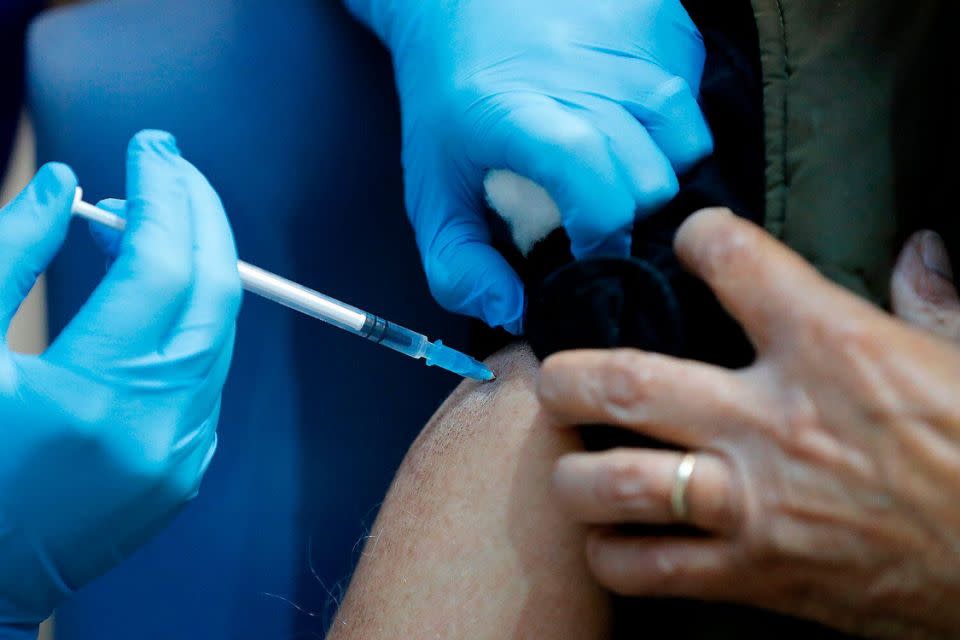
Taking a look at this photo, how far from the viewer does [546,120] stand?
81 centimetres

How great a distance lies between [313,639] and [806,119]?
946 mm

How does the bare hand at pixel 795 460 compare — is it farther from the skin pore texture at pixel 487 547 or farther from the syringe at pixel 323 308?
the syringe at pixel 323 308

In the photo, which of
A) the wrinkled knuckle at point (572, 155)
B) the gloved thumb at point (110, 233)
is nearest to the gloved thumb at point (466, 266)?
the wrinkled knuckle at point (572, 155)

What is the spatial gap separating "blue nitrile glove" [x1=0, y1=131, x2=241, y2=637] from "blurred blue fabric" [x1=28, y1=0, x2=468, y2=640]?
0.24m

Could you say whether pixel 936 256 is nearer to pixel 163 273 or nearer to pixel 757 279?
pixel 757 279

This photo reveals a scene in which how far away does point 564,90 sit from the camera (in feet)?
2.86

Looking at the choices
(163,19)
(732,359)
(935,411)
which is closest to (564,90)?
(732,359)

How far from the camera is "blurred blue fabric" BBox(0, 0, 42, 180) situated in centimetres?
148

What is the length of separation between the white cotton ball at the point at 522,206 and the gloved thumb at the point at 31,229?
0.49 m

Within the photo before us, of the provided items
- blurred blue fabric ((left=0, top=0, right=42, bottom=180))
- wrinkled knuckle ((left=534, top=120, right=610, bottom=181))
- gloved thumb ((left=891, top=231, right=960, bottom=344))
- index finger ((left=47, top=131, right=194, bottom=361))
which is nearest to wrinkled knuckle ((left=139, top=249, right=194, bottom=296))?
index finger ((left=47, top=131, right=194, bottom=361))

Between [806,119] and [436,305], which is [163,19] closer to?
[436,305]

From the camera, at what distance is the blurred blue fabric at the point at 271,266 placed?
1.11 m

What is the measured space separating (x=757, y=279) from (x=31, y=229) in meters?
0.76

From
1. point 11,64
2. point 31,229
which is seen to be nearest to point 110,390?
point 31,229
